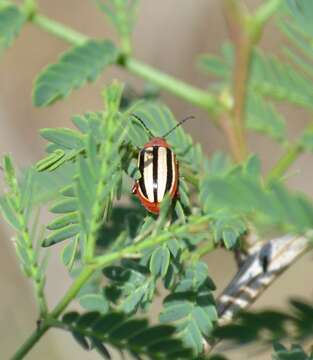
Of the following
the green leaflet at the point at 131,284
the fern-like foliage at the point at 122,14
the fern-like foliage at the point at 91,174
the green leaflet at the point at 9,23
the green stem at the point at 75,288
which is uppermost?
the green leaflet at the point at 9,23

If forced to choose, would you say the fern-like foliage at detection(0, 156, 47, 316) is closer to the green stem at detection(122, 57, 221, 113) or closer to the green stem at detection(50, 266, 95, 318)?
the green stem at detection(50, 266, 95, 318)

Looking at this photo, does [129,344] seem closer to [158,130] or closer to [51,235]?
[51,235]

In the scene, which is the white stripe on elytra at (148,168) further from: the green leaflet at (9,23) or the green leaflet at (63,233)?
the green leaflet at (9,23)

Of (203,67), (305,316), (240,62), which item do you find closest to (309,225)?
(305,316)

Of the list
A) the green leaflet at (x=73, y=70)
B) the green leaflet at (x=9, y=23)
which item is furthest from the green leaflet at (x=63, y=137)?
the green leaflet at (x=9, y=23)

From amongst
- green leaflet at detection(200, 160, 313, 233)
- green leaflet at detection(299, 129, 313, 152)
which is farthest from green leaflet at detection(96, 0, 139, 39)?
green leaflet at detection(200, 160, 313, 233)

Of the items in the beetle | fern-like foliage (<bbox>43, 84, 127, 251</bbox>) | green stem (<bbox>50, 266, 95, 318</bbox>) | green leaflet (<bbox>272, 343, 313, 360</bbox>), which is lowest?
green leaflet (<bbox>272, 343, 313, 360</bbox>)

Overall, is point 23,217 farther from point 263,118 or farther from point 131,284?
point 263,118
